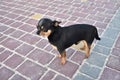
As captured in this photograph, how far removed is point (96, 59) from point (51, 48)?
1012 mm

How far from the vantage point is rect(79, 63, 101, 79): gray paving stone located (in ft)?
10.2

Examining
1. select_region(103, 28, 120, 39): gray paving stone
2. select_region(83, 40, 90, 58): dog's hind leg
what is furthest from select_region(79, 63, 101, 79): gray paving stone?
select_region(103, 28, 120, 39): gray paving stone

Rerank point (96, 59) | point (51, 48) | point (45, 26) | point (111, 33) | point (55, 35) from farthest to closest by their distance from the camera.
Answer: point (111, 33)
point (51, 48)
point (96, 59)
point (55, 35)
point (45, 26)

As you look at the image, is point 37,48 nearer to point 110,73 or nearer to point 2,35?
point 2,35

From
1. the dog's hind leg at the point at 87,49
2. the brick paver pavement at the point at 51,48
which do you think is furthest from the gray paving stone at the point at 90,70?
the dog's hind leg at the point at 87,49

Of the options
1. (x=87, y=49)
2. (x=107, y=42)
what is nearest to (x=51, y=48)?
(x=87, y=49)

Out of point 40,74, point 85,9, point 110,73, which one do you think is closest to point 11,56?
point 40,74

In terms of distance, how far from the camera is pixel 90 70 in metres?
3.21

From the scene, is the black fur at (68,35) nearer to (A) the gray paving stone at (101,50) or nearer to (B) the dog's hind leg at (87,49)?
(B) the dog's hind leg at (87,49)

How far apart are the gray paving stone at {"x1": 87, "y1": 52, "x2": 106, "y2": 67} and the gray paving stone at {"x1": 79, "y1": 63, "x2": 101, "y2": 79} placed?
116 mm

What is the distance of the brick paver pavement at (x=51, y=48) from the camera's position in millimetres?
3215

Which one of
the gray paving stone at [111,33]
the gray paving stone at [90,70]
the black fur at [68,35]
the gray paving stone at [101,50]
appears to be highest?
the black fur at [68,35]

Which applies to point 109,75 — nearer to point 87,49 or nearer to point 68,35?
point 87,49

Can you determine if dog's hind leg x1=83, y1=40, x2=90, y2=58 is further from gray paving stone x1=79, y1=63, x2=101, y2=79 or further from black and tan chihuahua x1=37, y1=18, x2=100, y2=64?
gray paving stone x1=79, y1=63, x2=101, y2=79
